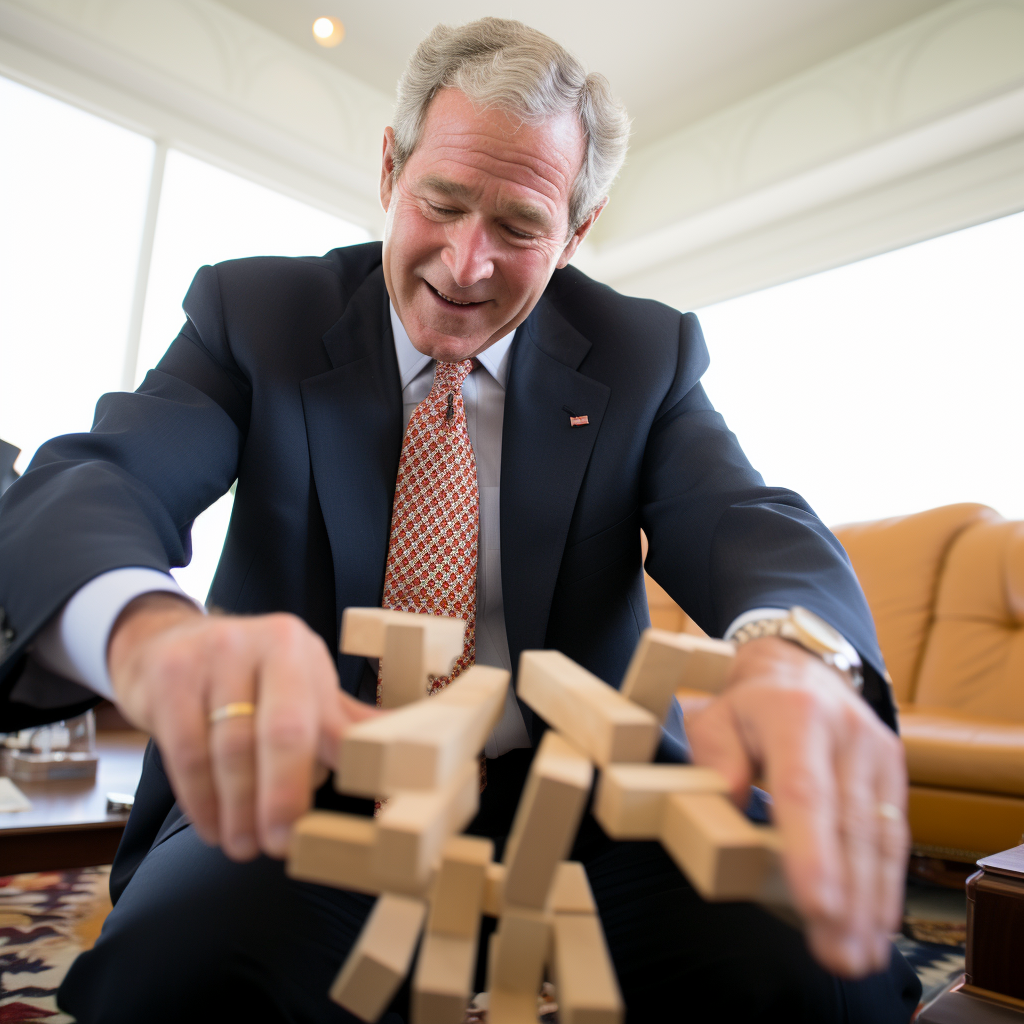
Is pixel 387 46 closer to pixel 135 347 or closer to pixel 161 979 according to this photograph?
pixel 135 347

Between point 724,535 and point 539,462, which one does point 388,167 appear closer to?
point 539,462

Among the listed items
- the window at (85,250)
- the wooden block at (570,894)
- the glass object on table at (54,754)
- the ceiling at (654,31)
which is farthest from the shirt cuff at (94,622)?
the ceiling at (654,31)

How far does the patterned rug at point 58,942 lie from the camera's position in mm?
1497

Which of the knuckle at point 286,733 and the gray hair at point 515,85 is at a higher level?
the gray hair at point 515,85

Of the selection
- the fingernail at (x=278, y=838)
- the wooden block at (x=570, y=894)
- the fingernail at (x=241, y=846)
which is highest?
the fingernail at (x=278, y=838)

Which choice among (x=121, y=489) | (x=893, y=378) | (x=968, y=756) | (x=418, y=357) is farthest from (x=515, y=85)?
(x=893, y=378)

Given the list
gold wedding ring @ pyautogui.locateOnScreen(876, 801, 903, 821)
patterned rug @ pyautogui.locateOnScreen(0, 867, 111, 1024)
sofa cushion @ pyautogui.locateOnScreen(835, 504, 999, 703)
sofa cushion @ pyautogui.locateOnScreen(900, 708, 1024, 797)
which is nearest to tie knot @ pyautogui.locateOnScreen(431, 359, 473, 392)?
gold wedding ring @ pyautogui.locateOnScreen(876, 801, 903, 821)

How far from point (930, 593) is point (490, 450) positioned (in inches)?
108

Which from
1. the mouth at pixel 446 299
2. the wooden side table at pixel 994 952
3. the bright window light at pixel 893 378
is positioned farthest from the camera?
the bright window light at pixel 893 378

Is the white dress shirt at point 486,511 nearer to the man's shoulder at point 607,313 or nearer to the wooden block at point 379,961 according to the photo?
the man's shoulder at point 607,313

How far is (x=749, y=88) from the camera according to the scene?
506 cm

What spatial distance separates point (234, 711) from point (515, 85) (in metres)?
1.15

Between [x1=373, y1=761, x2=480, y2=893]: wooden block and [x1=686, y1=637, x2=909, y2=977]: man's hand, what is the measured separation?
0.19 m

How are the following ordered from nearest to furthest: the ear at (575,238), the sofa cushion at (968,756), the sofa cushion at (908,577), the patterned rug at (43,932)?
the patterned rug at (43,932) → the ear at (575,238) → the sofa cushion at (968,756) → the sofa cushion at (908,577)
